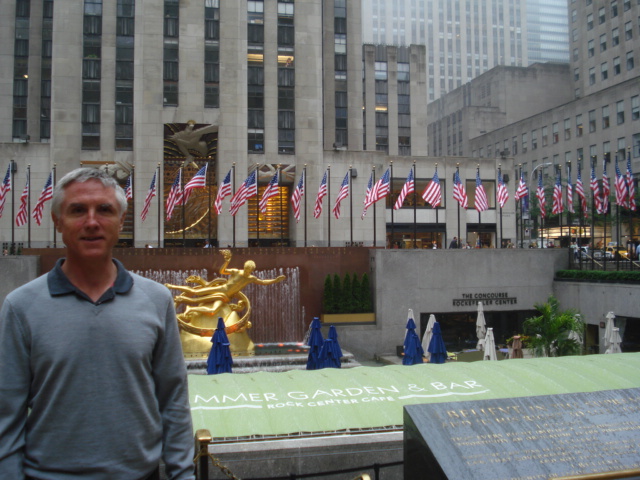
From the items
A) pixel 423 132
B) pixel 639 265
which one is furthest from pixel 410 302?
pixel 423 132

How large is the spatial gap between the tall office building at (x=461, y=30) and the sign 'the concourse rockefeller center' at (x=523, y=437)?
434 feet

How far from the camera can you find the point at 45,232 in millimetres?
36906

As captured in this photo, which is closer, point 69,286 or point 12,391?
point 12,391

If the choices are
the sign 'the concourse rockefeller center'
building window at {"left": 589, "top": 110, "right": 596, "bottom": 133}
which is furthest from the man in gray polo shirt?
building window at {"left": 589, "top": 110, "right": 596, "bottom": 133}

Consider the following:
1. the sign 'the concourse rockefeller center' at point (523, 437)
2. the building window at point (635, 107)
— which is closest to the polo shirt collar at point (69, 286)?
the sign 'the concourse rockefeller center' at point (523, 437)

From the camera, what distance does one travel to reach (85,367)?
2.80 m

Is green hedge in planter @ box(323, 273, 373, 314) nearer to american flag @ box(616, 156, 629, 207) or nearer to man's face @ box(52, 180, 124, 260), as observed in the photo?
american flag @ box(616, 156, 629, 207)

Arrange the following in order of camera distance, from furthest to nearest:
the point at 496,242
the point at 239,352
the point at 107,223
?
the point at 496,242 → the point at 239,352 → the point at 107,223

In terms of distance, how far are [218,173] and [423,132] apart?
3229 cm

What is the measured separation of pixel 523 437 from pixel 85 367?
3.95 m

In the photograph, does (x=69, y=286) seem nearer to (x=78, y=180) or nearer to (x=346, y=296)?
(x=78, y=180)

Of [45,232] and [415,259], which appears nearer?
[415,259]

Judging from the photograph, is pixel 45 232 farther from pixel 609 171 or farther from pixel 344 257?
pixel 609 171

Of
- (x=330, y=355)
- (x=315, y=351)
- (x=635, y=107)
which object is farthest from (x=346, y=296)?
(x=635, y=107)
